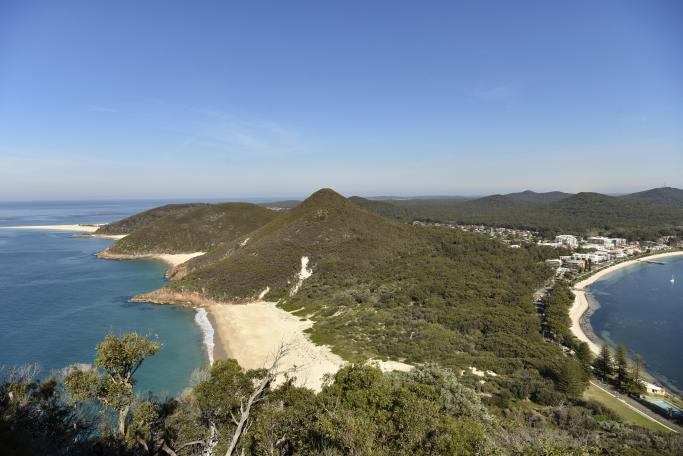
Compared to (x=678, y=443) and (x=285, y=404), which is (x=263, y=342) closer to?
(x=285, y=404)

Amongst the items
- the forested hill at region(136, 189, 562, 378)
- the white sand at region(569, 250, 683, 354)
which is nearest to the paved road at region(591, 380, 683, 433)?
the forested hill at region(136, 189, 562, 378)

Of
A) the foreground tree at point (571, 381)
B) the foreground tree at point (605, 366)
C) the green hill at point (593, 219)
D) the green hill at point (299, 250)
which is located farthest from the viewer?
the green hill at point (593, 219)

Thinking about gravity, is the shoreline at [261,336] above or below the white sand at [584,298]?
above

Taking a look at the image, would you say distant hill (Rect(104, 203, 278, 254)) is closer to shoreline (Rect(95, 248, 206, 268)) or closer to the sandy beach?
shoreline (Rect(95, 248, 206, 268))

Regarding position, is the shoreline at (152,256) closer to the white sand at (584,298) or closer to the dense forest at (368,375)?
the dense forest at (368,375)

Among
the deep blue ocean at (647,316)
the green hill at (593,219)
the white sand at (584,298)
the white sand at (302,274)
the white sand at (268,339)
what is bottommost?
the deep blue ocean at (647,316)

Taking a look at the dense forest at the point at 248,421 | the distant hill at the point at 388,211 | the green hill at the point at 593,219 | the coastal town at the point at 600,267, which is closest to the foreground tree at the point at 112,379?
the dense forest at the point at 248,421

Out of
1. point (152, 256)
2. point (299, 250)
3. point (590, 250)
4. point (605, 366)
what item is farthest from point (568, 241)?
point (152, 256)
